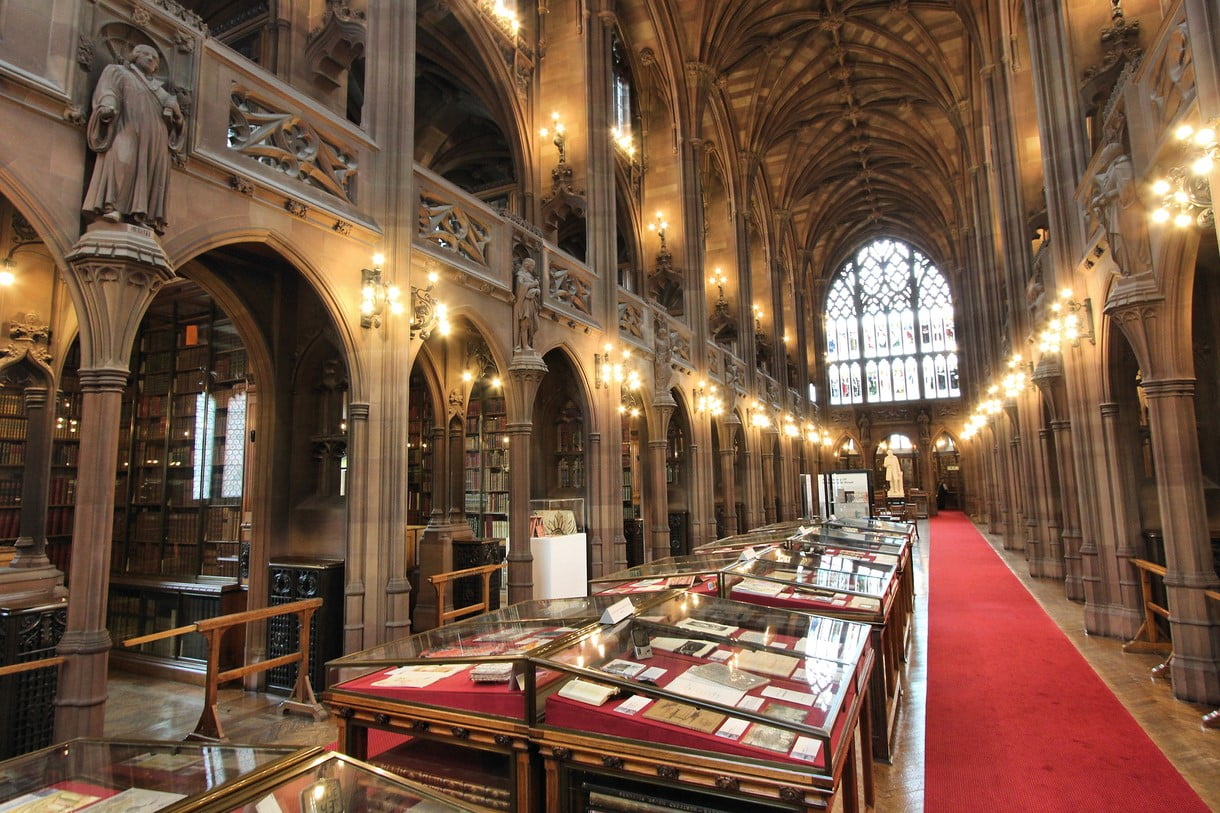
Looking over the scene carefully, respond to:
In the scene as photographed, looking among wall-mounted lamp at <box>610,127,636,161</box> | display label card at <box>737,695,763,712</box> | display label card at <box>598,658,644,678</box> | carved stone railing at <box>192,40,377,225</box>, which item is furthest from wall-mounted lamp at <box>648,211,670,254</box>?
display label card at <box>737,695,763,712</box>

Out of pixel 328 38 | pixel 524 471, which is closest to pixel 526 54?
pixel 328 38

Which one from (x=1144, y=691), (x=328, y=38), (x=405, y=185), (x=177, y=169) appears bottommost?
(x=1144, y=691)

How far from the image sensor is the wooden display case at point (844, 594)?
416 centimetres

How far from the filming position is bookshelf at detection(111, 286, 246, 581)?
7.70 m

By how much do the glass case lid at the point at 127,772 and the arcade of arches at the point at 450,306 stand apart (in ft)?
7.73

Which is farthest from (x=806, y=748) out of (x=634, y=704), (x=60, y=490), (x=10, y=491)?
(x=60, y=490)

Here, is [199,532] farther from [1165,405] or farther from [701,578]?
[1165,405]

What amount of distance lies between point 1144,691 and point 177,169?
8696 mm

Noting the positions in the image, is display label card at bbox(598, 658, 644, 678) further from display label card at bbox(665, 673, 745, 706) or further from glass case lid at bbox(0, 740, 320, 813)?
glass case lid at bbox(0, 740, 320, 813)

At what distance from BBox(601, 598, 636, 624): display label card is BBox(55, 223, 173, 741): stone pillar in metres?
3.10

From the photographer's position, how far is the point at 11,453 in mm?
7504

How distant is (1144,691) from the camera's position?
216 inches

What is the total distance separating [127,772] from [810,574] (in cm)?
445

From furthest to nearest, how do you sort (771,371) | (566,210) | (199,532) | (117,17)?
(771,371), (566,210), (199,532), (117,17)
